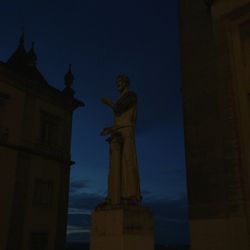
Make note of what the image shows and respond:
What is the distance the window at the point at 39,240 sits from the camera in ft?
75.7

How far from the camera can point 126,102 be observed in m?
7.23

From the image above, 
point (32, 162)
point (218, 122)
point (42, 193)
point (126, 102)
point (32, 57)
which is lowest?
point (218, 122)

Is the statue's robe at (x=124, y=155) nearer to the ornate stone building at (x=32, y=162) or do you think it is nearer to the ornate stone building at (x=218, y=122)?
the ornate stone building at (x=218, y=122)

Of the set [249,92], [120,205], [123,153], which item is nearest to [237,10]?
[249,92]

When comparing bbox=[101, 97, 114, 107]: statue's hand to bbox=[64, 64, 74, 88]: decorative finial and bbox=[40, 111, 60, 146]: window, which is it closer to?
bbox=[40, 111, 60, 146]: window

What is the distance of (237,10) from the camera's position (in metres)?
7.63

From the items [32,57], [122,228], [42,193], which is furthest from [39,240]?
[122,228]

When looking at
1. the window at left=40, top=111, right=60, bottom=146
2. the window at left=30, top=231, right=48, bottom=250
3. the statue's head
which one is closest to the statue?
the statue's head

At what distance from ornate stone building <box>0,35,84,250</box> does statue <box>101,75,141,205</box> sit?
1682 centimetres

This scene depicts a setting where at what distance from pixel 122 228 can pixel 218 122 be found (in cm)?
294

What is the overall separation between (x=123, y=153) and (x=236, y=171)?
7.15ft

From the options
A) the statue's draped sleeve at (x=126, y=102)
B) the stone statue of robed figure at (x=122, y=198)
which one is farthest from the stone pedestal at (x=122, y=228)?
the statue's draped sleeve at (x=126, y=102)

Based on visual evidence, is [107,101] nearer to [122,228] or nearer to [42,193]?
[122,228]

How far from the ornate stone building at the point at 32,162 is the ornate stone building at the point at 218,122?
1726cm
